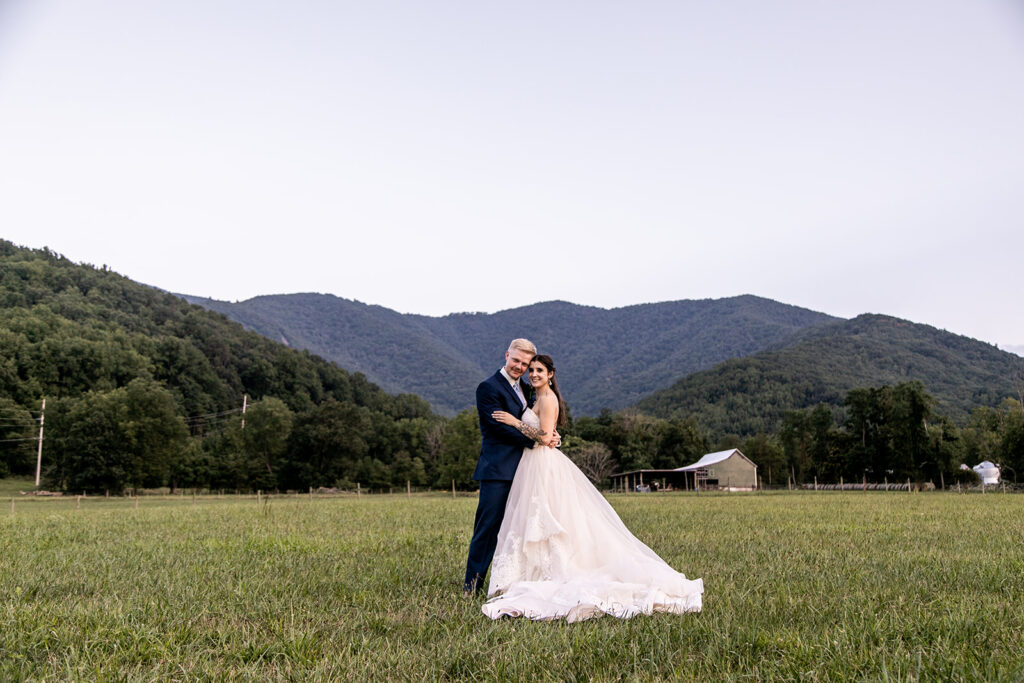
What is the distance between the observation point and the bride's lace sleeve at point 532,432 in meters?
6.98

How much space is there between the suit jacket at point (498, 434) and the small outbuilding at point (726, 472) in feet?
267

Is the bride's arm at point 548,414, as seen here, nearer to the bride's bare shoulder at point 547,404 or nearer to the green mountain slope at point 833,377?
the bride's bare shoulder at point 547,404

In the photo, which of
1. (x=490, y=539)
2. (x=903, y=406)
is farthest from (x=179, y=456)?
(x=490, y=539)

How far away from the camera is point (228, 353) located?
118m

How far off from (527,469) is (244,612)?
8.95ft

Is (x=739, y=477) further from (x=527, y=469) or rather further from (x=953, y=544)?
(x=527, y=469)

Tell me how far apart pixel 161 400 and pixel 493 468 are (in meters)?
73.2

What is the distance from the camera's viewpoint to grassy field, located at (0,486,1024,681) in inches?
162

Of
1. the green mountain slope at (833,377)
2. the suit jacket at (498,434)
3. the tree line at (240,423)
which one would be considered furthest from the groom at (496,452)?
the green mountain slope at (833,377)

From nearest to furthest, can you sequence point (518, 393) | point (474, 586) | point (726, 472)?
point (474, 586) → point (518, 393) → point (726, 472)

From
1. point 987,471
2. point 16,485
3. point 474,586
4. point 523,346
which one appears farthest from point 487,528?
point 987,471

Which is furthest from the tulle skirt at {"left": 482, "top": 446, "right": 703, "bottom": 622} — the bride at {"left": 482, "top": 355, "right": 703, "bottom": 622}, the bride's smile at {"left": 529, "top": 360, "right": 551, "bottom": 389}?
the bride's smile at {"left": 529, "top": 360, "right": 551, "bottom": 389}

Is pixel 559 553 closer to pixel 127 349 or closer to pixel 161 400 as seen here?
pixel 161 400

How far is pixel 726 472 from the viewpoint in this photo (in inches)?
3378
